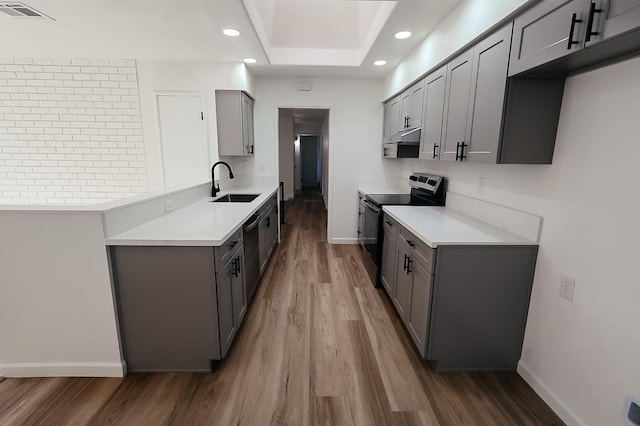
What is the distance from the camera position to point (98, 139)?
395cm

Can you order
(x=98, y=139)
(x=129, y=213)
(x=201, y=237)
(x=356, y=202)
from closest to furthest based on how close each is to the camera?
(x=201, y=237), (x=129, y=213), (x=98, y=139), (x=356, y=202)

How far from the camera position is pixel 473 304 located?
1902 mm

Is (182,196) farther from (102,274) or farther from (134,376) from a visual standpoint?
(134,376)

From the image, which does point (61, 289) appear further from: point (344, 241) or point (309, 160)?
point (309, 160)

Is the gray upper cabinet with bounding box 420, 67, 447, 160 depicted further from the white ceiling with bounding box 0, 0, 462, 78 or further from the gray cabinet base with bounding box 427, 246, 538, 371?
the gray cabinet base with bounding box 427, 246, 538, 371

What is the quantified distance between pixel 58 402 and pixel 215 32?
10.1ft

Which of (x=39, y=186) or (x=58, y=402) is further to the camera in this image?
(x=39, y=186)

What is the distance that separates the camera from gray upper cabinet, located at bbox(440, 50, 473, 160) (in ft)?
6.90

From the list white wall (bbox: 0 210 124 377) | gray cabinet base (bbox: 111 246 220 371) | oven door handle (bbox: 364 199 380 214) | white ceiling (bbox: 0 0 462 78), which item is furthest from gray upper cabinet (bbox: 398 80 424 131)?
white wall (bbox: 0 210 124 377)

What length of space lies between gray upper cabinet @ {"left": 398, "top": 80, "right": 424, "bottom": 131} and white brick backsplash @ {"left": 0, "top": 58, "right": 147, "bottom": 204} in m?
3.39

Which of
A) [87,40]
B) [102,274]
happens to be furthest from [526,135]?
[87,40]

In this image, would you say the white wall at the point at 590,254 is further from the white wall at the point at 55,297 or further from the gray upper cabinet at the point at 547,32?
the white wall at the point at 55,297

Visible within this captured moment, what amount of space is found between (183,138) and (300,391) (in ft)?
11.1

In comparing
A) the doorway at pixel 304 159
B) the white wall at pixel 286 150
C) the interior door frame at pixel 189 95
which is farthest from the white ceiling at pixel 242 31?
the doorway at pixel 304 159
